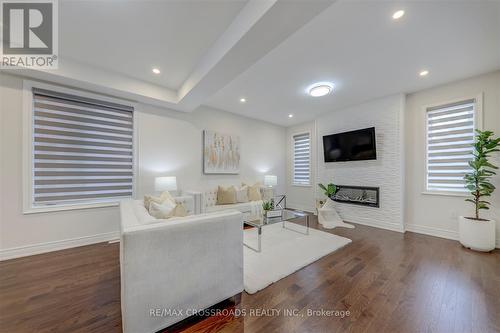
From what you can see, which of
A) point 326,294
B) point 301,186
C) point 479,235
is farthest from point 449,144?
point 326,294

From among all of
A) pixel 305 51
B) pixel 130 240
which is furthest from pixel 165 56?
pixel 130 240

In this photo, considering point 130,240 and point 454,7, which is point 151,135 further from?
point 454,7

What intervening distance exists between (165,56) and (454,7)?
10.7 ft

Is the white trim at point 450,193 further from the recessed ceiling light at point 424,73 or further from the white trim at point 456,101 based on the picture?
the recessed ceiling light at point 424,73

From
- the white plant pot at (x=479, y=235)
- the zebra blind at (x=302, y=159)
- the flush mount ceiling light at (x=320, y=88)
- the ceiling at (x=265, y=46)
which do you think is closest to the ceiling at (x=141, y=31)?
the ceiling at (x=265, y=46)

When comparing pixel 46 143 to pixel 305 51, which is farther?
pixel 46 143

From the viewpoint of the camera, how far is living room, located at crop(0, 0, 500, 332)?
144cm

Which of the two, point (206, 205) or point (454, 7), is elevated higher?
point (454, 7)

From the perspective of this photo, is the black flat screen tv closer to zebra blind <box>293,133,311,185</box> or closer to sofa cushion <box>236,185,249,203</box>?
zebra blind <box>293,133,311,185</box>

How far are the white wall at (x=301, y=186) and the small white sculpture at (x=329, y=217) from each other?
93 centimetres

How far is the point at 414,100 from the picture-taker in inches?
140

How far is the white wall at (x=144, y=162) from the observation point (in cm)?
245

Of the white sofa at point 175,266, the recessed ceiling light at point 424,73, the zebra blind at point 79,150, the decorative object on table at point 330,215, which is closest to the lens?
the white sofa at point 175,266

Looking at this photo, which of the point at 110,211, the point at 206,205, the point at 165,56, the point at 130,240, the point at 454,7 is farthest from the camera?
the point at 206,205
